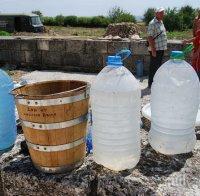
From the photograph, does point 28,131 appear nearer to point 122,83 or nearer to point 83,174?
point 83,174

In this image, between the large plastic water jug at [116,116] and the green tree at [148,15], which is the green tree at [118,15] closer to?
the green tree at [148,15]

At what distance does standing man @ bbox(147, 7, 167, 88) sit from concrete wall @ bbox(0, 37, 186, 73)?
0.87 metres

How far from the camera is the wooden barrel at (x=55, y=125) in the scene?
200cm

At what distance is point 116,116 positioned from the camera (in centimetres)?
210

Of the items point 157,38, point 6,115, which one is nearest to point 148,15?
point 157,38

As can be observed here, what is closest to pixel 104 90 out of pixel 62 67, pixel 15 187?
pixel 15 187

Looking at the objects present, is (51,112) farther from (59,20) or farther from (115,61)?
(59,20)

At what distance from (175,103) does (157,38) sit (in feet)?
15.5

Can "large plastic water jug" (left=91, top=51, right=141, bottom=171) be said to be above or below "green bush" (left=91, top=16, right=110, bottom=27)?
above

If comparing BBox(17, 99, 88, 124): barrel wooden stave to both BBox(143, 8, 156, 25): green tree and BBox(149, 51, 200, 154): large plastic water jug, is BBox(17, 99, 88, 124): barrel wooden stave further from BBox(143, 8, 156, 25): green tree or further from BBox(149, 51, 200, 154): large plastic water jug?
BBox(143, 8, 156, 25): green tree

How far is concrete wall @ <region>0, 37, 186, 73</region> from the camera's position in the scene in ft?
26.4

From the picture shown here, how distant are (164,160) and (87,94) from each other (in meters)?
0.64

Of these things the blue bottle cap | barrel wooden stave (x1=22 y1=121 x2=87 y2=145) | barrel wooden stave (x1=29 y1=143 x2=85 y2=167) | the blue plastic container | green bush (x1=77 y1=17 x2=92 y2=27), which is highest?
the blue bottle cap

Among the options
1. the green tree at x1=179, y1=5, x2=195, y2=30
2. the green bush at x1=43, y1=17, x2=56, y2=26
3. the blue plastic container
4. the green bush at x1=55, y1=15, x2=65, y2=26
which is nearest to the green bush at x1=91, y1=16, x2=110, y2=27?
the green bush at x1=55, y1=15, x2=65, y2=26
